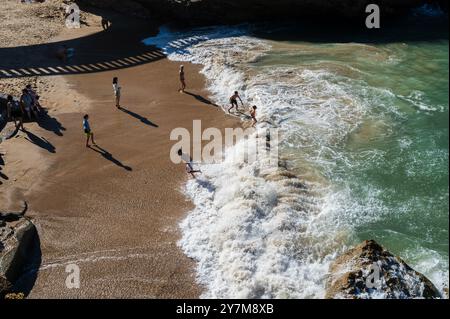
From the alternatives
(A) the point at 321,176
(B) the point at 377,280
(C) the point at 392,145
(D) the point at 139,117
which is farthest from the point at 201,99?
(B) the point at 377,280

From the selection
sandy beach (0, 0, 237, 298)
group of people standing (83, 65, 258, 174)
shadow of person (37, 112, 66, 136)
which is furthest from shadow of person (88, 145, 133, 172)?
shadow of person (37, 112, 66, 136)

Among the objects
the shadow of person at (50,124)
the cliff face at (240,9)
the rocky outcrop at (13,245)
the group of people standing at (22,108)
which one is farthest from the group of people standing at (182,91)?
the cliff face at (240,9)

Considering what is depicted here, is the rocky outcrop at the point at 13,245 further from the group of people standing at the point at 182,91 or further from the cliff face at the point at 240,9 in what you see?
the cliff face at the point at 240,9

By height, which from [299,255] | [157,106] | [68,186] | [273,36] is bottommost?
[299,255]

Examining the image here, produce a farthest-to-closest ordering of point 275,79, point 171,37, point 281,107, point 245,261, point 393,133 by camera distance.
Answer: point 171,37, point 275,79, point 281,107, point 393,133, point 245,261

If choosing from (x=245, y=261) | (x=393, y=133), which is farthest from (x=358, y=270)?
(x=393, y=133)
